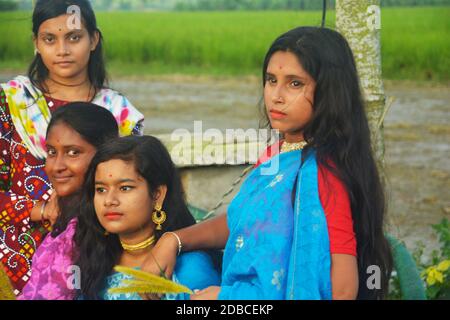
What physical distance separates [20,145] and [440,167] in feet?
21.4

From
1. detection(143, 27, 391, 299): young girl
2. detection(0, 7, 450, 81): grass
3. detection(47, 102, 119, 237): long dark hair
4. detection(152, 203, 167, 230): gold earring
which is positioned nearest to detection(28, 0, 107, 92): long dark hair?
detection(47, 102, 119, 237): long dark hair

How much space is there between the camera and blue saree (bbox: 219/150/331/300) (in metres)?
2.38

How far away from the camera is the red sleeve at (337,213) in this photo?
93.4 inches

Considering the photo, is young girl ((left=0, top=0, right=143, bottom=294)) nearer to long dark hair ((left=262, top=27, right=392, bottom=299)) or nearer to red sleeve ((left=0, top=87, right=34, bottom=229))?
red sleeve ((left=0, top=87, right=34, bottom=229))

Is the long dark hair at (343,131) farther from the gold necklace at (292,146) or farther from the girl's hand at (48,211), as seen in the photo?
the girl's hand at (48,211)

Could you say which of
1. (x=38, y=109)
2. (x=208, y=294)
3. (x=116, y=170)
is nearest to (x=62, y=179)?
(x=116, y=170)

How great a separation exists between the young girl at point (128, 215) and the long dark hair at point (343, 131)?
0.55 m

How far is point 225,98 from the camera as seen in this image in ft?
49.1

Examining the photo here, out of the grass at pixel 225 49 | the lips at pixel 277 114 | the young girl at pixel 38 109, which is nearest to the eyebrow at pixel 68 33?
the young girl at pixel 38 109

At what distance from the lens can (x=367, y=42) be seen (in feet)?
13.8

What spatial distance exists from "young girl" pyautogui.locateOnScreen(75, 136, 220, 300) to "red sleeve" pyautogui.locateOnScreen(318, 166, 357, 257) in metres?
0.58

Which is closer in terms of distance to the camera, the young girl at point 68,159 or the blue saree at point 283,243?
the blue saree at point 283,243

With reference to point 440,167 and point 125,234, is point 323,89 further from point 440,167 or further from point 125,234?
point 440,167

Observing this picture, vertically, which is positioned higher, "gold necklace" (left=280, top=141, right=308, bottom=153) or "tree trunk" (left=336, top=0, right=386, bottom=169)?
"tree trunk" (left=336, top=0, right=386, bottom=169)
